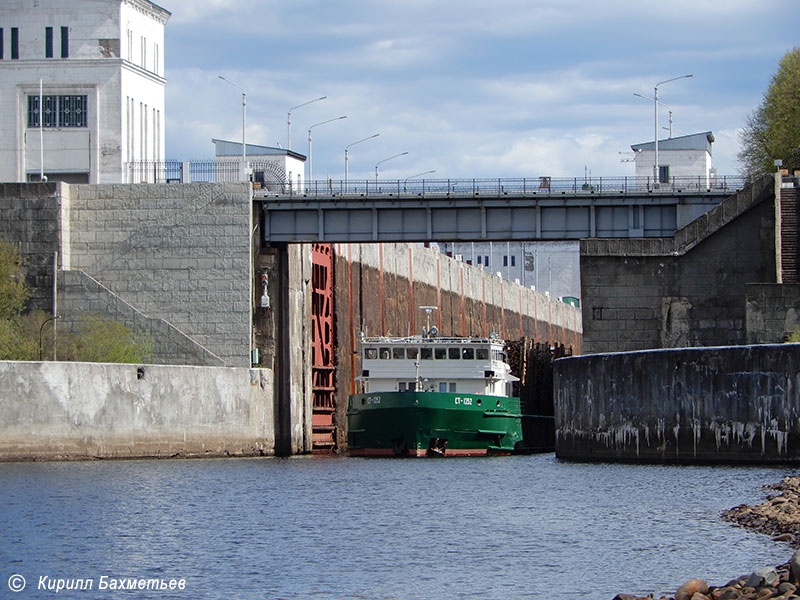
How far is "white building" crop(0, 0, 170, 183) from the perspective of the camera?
83.6 meters

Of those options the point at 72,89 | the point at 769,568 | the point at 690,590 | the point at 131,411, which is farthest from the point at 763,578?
the point at 72,89

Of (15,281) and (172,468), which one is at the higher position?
(15,281)

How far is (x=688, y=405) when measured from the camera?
4956cm

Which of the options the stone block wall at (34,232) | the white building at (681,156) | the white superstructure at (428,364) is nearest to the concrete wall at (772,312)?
the white superstructure at (428,364)

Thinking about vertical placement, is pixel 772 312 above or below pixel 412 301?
below

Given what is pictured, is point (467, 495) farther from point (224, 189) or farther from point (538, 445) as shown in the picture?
point (538, 445)

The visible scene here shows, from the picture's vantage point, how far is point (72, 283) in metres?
68.6

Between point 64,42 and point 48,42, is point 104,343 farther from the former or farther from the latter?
point 48,42

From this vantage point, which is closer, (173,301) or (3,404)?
(3,404)

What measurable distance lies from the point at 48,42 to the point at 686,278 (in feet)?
133

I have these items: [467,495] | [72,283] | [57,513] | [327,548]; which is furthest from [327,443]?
[327,548]

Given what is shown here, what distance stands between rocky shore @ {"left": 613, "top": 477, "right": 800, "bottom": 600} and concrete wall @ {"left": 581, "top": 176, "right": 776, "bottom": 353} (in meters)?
24.5

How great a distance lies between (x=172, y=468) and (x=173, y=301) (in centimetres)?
1612

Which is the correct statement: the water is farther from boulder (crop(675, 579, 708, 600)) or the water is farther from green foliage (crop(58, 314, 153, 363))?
green foliage (crop(58, 314, 153, 363))
